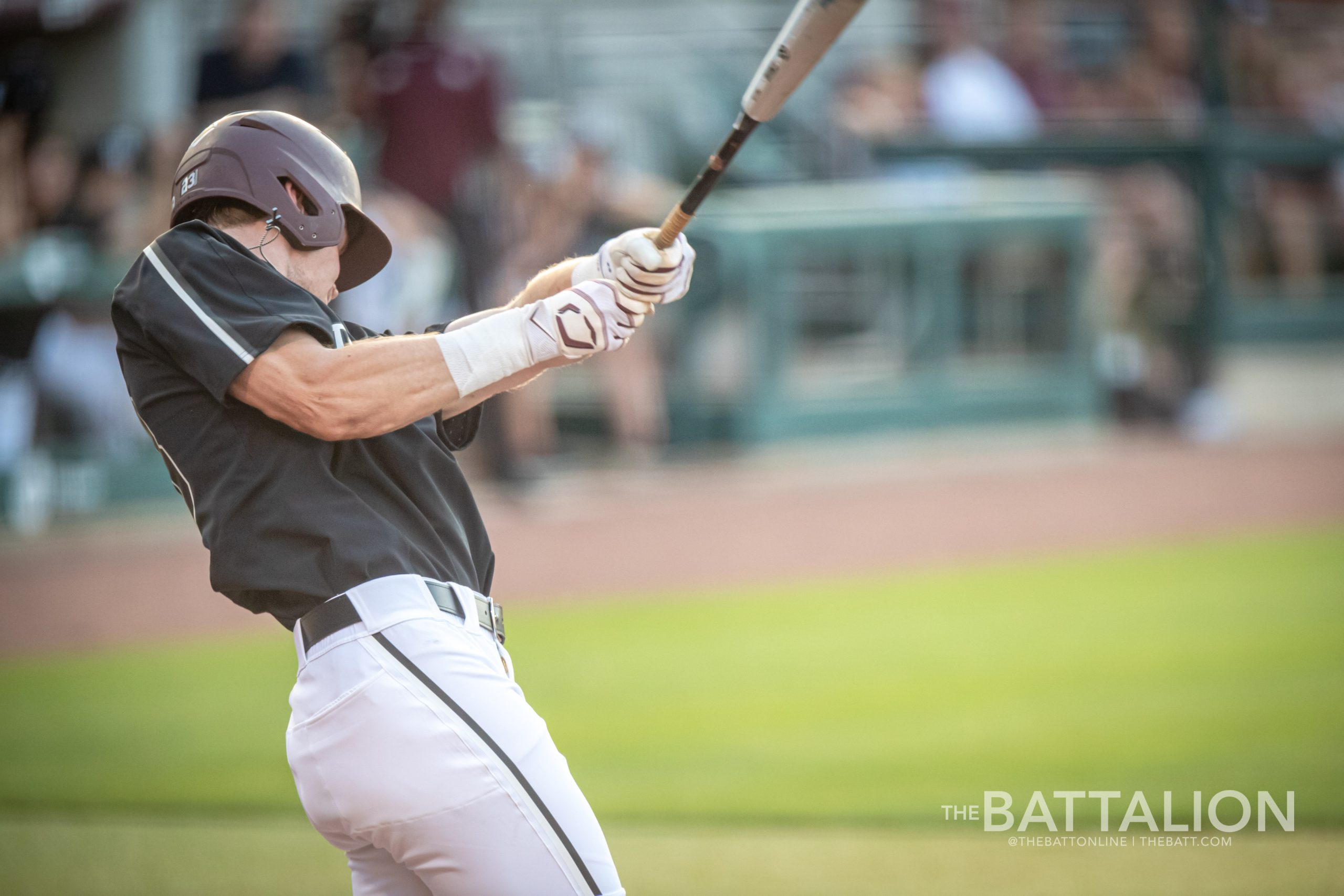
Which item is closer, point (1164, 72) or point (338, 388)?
point (338, 388)

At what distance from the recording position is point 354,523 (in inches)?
82.4

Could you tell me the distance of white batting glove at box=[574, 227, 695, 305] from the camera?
247 cm

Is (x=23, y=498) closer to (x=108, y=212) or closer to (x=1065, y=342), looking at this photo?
(x=108, y=212)

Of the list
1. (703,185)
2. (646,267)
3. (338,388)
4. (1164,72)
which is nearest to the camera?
(338,388)

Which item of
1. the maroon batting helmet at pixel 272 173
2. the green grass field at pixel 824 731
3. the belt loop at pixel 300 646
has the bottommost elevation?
the green grass field at pixel 824 731

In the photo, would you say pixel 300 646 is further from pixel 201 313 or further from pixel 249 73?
pixel 249 73

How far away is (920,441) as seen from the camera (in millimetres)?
10148

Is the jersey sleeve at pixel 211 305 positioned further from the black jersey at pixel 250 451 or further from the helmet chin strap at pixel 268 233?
the helmet chin strap at pixel 268 233

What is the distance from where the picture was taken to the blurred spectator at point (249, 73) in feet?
28.1

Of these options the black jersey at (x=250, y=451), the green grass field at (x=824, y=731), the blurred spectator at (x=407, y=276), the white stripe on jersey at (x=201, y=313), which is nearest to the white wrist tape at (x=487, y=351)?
the black jersey at (x=250, y=451)

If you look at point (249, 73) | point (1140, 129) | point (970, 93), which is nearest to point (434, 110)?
point (249, 73)

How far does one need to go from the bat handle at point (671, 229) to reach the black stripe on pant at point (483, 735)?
0.95 metres

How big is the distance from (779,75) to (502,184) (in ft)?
21.5

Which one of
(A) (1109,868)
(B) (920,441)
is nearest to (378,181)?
(B) (920,441)
